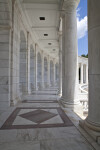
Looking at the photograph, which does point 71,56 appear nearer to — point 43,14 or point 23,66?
point 43,14

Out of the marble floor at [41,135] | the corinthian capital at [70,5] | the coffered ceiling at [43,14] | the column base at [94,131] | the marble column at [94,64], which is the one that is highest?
the coffered ceiling at [43,14]

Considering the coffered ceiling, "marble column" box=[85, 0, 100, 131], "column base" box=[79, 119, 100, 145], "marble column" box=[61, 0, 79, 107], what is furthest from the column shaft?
"marble column" box=[85, 0, 100, 131]

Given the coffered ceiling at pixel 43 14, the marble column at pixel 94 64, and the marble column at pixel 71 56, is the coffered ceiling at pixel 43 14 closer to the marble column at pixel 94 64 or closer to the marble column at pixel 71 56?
the marble column at pixel 71 56

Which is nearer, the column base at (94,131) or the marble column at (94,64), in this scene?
the column base at (94,131)

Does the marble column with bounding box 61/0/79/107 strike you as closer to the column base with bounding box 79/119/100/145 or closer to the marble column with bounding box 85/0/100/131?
the column base with bounding box 79/119/100/145

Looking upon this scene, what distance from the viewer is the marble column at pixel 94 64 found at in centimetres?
589

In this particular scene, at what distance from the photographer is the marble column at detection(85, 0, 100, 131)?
232 inches

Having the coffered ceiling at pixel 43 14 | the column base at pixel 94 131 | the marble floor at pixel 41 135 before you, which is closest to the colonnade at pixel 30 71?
the coffered ceiling at pixel 43 14

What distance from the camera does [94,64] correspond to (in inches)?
238

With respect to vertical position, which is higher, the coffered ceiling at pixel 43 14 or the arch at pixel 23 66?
the coffered ceiling at pixel 43 14

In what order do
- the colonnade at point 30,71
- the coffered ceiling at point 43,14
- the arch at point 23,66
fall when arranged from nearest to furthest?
the coffered ceiling at point 43,14 < the arch at point 23,66 < the colonnade at point 30,71

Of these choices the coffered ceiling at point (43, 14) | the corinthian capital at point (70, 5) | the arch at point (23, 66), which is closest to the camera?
the corinthian capital at point (70, 5)

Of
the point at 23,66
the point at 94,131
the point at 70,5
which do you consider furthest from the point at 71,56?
the point at 23,66

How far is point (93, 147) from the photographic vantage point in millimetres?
5371
